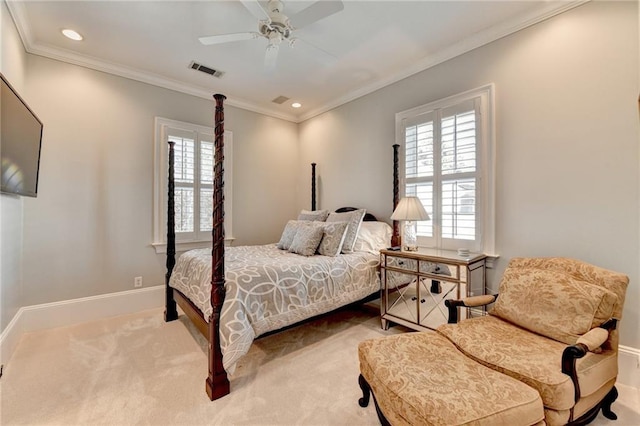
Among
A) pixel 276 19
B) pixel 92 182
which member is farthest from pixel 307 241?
pixel 92 182

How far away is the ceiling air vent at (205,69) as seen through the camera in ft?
10.7

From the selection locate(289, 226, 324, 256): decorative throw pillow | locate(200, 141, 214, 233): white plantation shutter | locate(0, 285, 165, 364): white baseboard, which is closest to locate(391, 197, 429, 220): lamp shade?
locate(289, 226, 324, 256): decorative throw pillow

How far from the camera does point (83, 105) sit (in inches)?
121

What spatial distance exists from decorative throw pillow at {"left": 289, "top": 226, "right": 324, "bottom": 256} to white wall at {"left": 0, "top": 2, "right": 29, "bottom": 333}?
2404 millimetres

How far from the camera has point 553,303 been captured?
1705 millimetres

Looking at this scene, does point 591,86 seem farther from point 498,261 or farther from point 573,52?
point 498,261

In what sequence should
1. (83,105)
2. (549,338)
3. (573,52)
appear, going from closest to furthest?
(549,338) < (573,52) < (83,105)

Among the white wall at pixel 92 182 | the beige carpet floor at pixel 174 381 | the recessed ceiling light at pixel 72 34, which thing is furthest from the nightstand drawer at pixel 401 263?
the recessed ceiling light at pixel 72 34

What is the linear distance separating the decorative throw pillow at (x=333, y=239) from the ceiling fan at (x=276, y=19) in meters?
1.79

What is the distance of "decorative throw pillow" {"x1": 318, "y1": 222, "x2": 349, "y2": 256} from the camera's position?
9.73 feet

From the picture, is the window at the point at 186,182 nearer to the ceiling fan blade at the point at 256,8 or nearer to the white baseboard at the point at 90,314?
the white baseboard at the point at 90,314

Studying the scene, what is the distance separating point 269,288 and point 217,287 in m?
0.39

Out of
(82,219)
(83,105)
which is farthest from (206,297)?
(83,105)

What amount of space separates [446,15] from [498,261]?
2.25m
